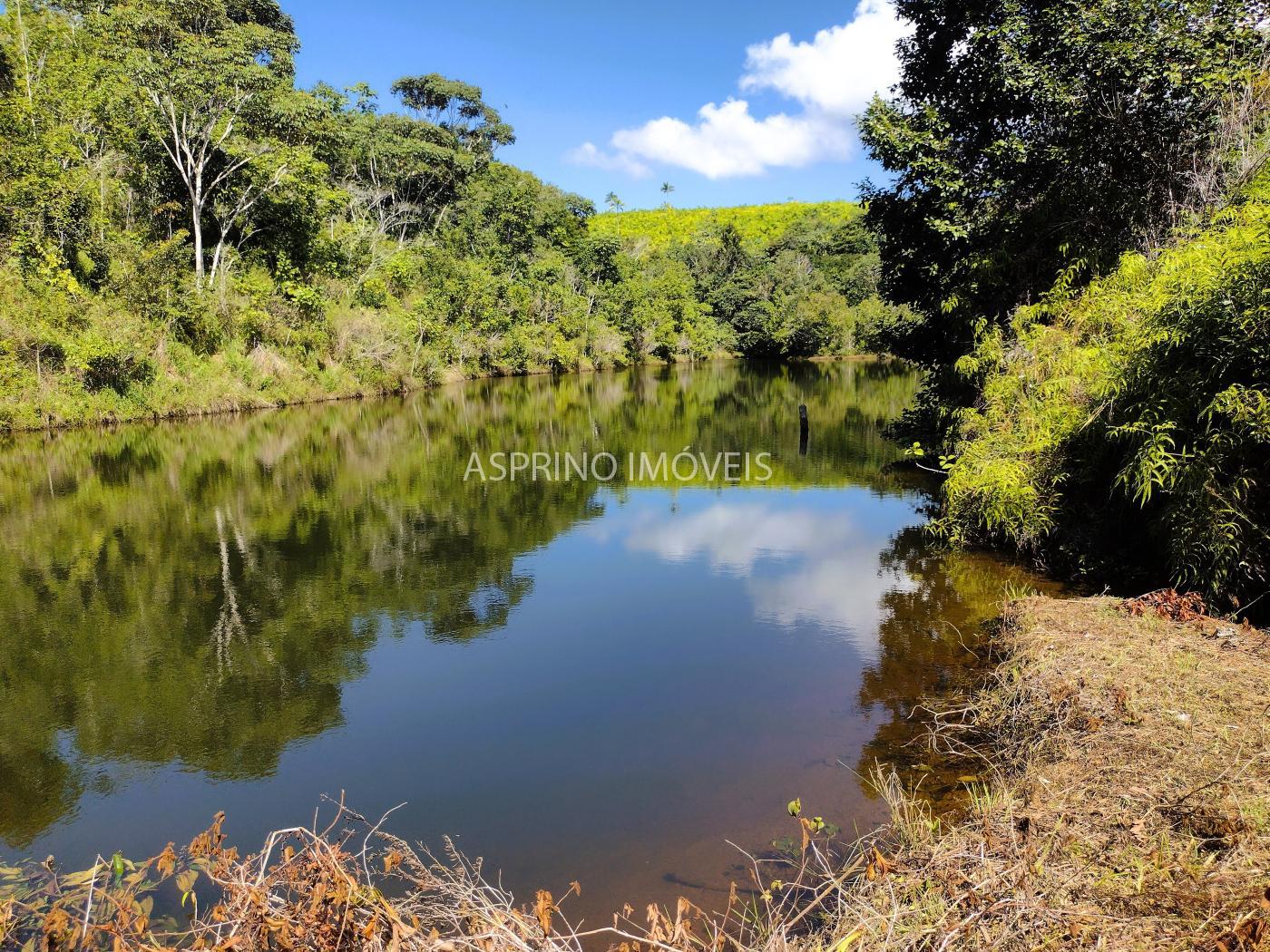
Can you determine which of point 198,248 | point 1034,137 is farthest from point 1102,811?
point 198,248

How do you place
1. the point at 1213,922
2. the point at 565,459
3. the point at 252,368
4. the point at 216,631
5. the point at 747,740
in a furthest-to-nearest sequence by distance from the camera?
the point at 252,368 < the point at 565,459 < the point at 216,631 < the point at 747,740 < the point at 1213,922

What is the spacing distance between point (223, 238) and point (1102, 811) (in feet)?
110

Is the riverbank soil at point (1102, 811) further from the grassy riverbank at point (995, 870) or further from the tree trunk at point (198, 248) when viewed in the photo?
the tree trunk at point (198, 248)

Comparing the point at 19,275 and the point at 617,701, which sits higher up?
the point at 19,275

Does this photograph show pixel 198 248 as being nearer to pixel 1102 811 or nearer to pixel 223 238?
pixel 223 238

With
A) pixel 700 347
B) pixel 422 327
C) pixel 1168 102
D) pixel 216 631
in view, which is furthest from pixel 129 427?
pixel 700 347

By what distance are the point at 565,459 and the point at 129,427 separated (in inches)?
577

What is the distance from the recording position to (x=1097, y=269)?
39.6 ft

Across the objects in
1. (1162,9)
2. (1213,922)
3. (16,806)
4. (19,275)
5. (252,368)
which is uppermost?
(1162,9)

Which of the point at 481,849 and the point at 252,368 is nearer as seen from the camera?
the point at 481,849

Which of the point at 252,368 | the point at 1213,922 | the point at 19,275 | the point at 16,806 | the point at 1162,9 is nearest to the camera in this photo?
the point at 1213,922

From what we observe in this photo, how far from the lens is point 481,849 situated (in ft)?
16.8

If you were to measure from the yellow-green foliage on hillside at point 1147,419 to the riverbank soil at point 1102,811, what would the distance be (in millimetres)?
1188

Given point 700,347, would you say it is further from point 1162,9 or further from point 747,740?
point 747,740
